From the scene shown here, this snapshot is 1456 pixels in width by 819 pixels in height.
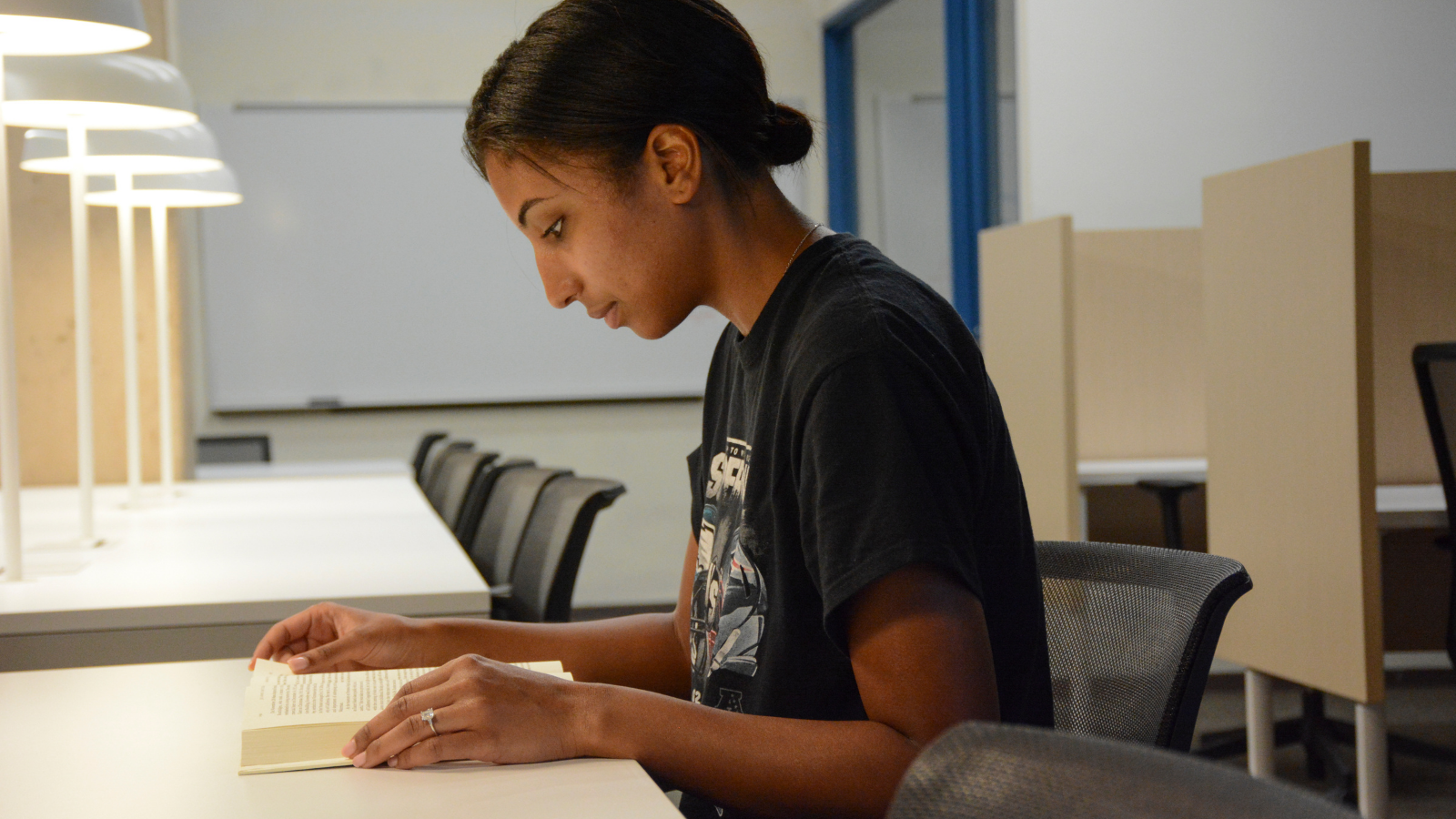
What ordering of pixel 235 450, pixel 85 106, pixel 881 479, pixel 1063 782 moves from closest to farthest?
pixel 1063 782, pixel 881 479, pixel 85 106, pixel 235 450

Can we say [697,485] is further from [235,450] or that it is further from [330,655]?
[235,450]

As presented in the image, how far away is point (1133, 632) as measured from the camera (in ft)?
3.43

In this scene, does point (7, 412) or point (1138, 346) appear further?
point (1138, 346)

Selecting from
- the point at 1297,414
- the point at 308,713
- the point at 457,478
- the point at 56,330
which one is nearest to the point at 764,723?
the point at 308,713

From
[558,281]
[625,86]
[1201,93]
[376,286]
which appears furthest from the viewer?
[376,286]

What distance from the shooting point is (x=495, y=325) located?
5.30 m

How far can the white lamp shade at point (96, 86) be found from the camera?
1.78 metres

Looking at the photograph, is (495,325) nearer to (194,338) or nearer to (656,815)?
(194,338)

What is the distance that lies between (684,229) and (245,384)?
457cm

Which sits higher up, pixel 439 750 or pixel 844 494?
pixel 844 494

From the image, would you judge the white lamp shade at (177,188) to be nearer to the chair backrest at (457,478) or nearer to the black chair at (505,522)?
the chair backrest at (457,478)

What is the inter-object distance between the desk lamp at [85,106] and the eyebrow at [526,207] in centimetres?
113

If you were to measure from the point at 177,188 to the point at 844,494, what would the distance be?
8.27ft

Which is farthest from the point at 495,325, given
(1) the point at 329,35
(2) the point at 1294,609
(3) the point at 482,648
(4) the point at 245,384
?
(3) the point at 482,648
